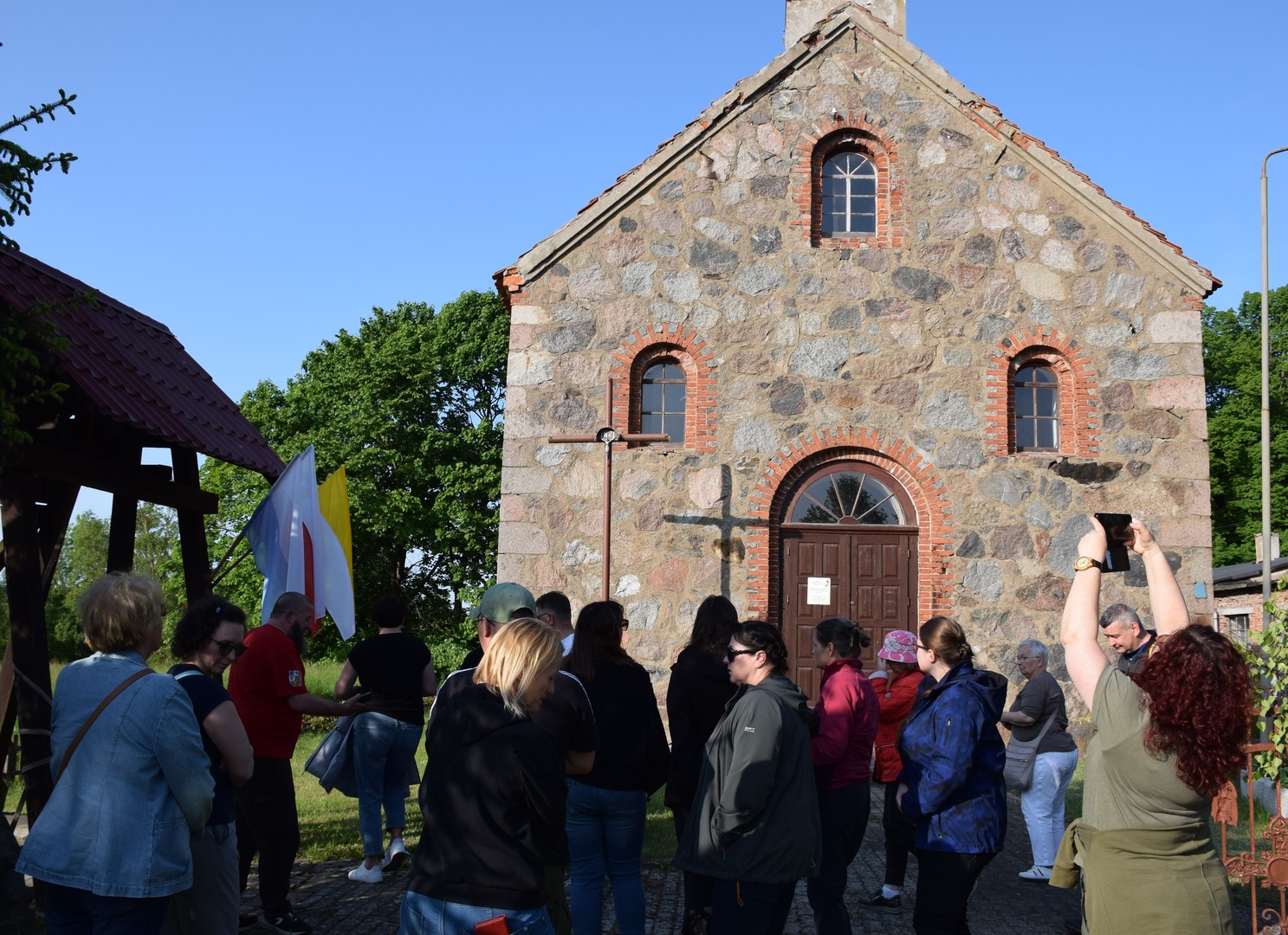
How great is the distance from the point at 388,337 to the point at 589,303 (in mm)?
20316

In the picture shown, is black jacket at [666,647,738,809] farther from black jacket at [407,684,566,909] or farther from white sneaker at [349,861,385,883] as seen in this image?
white sneaker at [349,861,385,883]

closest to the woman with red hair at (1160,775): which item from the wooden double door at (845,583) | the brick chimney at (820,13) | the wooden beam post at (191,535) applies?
the wooden beam post at (191,535)

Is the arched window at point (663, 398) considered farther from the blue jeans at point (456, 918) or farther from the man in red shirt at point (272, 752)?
the blue jeans at point (456, 918)

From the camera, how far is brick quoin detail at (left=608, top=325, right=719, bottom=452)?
44.1 feet

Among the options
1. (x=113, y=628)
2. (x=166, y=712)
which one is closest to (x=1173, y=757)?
(x=166, y=712)

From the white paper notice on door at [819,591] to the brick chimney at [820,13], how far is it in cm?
696

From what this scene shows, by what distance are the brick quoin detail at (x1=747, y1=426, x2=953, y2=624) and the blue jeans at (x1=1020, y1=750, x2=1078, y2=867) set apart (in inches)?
221

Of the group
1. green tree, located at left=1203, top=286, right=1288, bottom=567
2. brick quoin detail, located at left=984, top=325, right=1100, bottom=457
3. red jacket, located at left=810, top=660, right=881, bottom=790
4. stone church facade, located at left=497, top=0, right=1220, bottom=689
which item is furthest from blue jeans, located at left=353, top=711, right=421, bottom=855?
green tree, located at left=1203, top=286, right=1288, bottom=567

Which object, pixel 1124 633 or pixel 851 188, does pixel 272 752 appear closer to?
pixel 1124 633

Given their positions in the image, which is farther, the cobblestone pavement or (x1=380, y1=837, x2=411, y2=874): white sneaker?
(x1=380, y1=837, x2=411, y2=874): white sneaker

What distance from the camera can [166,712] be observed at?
12.1 feet

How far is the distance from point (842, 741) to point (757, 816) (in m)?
1.25

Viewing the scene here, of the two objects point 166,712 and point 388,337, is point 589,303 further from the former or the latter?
point 388,337

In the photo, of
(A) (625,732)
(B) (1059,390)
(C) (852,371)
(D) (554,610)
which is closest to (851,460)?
(C) (852,371)
